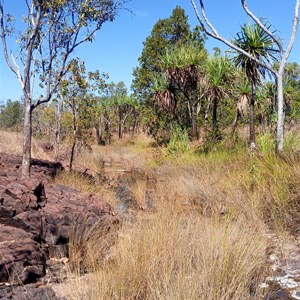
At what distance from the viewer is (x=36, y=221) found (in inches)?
233

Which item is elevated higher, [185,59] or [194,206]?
[185,59]

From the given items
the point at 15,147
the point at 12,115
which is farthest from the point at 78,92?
the point at 12,115

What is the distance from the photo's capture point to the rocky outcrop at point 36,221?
467cm

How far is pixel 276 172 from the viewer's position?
7125 mm

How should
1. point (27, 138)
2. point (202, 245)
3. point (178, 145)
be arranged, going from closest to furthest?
point (202, 245) → point (27, 138) → point (178, 145)

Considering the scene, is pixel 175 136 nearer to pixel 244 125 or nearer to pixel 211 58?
pixel 211 58

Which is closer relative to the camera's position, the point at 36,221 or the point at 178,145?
the point at 36,221

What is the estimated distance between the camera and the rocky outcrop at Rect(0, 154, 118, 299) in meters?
4.67

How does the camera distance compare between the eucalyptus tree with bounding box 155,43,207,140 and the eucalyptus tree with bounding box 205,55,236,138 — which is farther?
the eucalyptus tree with bounding box 155,43,207,140

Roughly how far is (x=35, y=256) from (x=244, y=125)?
63.7ft

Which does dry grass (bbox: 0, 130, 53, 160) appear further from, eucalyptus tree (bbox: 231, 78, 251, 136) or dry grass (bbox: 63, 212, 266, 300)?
dry grass (bbox: 63, 212, 266, 300)

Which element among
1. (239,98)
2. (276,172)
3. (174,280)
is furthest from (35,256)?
(239,98)

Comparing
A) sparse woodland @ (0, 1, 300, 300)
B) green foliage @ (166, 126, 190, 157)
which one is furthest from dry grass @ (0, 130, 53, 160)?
green foliage @ (166, 126, 190, 157)

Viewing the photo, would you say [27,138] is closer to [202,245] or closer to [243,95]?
[202,245]
